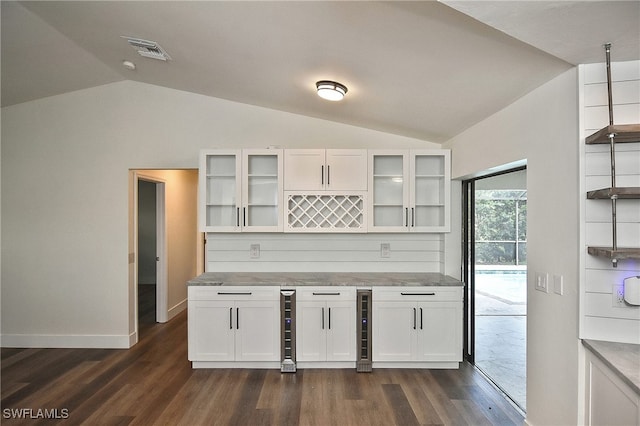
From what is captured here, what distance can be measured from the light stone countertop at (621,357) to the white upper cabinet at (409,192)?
1.90 m

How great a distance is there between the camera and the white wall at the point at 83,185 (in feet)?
12.3

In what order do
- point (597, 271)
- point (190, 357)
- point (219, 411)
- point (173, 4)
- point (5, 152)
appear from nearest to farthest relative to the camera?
point (597, 271), point (173, 4), point (219, 411), point (190, 357), point (5, 152)

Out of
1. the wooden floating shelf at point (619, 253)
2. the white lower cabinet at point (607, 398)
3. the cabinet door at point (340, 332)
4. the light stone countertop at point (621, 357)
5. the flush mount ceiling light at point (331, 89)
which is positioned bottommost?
the cabinet door at point (340, 332)

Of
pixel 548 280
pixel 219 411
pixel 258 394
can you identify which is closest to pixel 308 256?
pixel 258 394

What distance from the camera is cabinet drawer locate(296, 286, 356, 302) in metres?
3.21

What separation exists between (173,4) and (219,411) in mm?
2945

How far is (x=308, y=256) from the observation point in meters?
3.79

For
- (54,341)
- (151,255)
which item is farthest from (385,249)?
(151,255)

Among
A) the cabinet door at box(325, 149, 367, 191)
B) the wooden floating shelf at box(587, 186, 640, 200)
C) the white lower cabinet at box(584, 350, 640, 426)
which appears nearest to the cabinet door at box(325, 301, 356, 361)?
the cabinet door at box(325, 149, 367, 191)

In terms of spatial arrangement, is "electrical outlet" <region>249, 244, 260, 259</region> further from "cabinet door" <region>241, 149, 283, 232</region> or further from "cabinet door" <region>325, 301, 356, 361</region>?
"cabinet door" <region>325, 301, 356, 361</region>

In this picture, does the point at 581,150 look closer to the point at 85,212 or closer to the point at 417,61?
the point at 417,61

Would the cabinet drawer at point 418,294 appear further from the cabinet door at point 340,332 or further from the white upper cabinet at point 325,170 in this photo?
the white upper cabinet at point 325,170

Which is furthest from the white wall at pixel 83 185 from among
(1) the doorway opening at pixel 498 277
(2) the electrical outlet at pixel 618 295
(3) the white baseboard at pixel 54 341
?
(2) the electrical outlet at pixel 618 295

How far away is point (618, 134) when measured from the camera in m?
1.62
